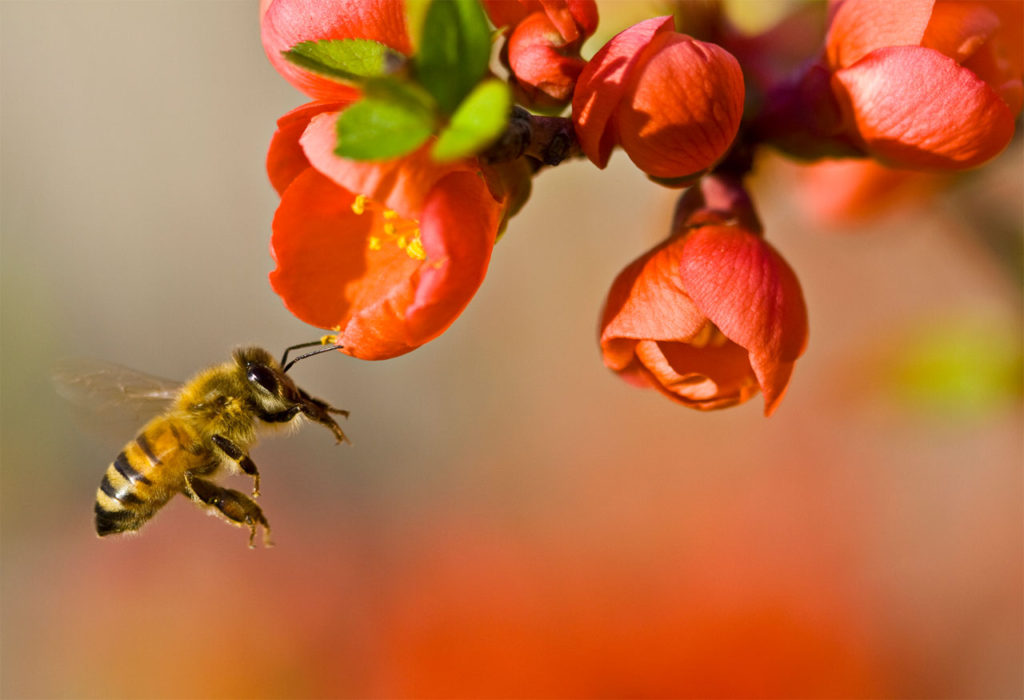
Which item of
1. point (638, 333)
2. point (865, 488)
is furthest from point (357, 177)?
point (865, 488)

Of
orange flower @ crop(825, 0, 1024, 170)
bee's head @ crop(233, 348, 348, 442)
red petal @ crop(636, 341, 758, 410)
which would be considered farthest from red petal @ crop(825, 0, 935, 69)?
bee's head @ crop(233, 348, 348, 442)

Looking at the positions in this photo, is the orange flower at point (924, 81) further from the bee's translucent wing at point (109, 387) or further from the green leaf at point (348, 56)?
the bee's translucent wing at point (109, 387)

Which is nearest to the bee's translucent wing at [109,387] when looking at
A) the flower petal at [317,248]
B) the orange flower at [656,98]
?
the flower petal at [317,248]

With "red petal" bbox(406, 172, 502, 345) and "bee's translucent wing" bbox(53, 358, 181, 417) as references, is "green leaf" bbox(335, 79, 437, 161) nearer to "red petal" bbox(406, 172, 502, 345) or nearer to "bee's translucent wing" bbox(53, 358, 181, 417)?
"red petal" bbox(406, 172, 502, 345)

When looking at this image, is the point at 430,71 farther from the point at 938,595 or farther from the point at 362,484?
the point at 362,484

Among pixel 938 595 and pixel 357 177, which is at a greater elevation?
pixel 357 177

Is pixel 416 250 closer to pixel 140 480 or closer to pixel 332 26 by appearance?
pixel 332 26

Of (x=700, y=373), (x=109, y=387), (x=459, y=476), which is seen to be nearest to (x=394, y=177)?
(x=700, y=373)

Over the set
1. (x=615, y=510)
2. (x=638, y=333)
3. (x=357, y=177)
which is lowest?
(x=615, y=510)
